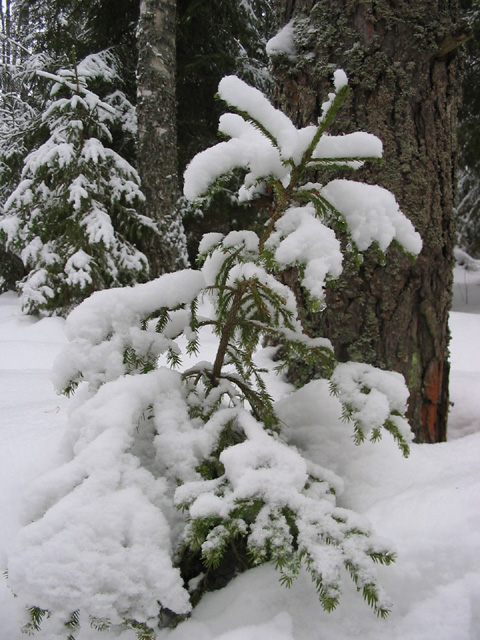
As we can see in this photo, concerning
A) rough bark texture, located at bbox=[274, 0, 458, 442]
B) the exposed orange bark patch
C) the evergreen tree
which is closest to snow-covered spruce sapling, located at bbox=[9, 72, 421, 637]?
rough bark texture, located at bbox=[274, 0, 458, 442]

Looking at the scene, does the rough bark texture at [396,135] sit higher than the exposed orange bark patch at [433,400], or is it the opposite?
the rough bark texture at [396,135]

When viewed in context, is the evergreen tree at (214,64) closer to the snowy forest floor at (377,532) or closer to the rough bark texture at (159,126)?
the rough bark texture at (159,126)

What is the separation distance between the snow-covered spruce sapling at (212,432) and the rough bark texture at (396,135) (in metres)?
0.43

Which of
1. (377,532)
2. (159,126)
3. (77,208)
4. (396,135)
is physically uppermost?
(159,126)

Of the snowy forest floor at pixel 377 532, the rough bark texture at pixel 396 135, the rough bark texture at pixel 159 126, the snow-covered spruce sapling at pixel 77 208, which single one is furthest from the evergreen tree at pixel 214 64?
the snowy forest floor at pixel 377 532

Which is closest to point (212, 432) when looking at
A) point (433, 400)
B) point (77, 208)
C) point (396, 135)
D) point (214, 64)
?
point (433, 400)

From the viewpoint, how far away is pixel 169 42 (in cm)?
443

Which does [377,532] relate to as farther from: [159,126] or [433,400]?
[159,126]

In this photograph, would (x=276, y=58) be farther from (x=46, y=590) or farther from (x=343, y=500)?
(x=46, y=590)

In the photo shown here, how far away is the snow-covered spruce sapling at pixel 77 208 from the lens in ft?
15.0

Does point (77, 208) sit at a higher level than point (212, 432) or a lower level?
higher

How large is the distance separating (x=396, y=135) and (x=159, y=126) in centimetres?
363

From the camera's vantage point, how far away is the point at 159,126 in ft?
14.8

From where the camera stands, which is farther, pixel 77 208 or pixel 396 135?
pixel 77 208
